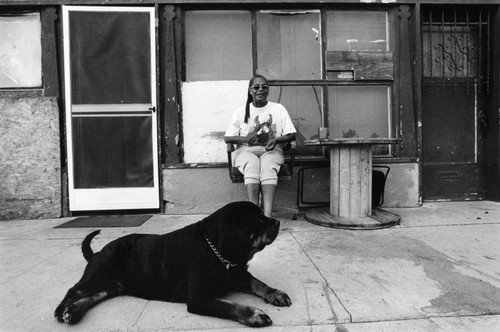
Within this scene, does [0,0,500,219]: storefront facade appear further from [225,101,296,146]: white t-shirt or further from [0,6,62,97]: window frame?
[225,101,296,146]: white t-shirt

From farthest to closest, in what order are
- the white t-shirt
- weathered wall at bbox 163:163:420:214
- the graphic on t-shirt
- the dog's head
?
weathered wall at bbox 163:163:420:214
the white t-shirt
the graphic on t-shirt
the dog's head

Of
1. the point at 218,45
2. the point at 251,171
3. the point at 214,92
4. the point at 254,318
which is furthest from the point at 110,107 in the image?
the point at 254,318

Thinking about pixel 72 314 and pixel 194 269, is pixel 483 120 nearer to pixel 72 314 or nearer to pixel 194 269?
pixel 194 269

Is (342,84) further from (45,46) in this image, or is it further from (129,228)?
(45,46)

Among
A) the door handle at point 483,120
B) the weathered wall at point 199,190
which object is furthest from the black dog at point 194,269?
the door handle at point 483,120

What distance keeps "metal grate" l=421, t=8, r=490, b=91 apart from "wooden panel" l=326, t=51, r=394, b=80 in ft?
2.24

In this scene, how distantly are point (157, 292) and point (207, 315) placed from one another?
0.39m

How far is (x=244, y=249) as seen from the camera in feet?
6.08

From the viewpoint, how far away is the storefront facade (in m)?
4.69

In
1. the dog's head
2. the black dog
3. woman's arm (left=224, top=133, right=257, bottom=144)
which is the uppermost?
woman's arm (left=224, top=133, right=257, bottom=144)

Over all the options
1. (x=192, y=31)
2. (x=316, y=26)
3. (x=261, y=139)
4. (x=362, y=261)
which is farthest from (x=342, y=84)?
(x=362, y=261)

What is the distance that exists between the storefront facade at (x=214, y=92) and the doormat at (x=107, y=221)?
0.70ft

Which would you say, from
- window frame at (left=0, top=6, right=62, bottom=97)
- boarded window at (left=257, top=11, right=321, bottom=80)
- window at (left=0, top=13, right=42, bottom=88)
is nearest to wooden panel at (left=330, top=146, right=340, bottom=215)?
boarded window at (left=257, top=11, right=321, bottom=80)

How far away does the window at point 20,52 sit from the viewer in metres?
4.81
